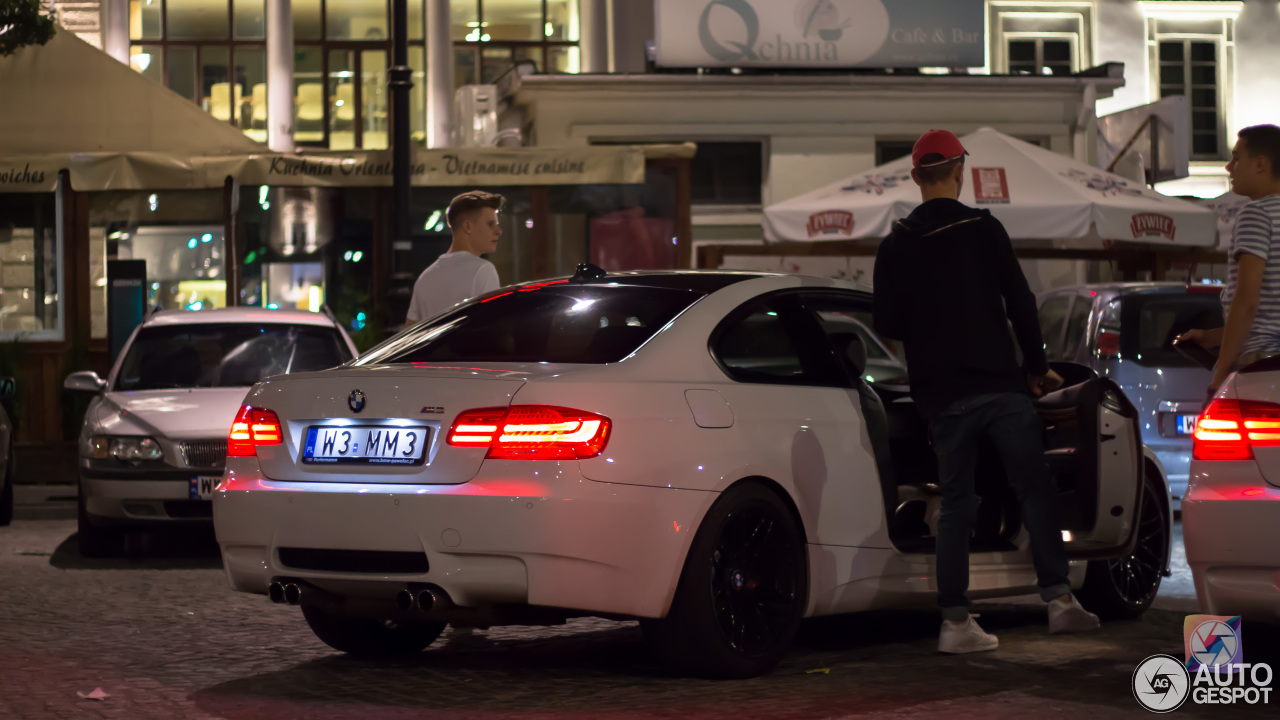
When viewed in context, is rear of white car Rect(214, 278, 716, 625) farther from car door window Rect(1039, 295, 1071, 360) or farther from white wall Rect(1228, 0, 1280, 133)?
white wall Rect(1228, 0, 1280, 133)

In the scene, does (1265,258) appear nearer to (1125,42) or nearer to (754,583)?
(754,583)

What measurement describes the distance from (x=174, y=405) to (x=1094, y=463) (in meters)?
5.92

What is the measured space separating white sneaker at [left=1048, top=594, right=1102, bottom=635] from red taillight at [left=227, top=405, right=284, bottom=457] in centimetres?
303

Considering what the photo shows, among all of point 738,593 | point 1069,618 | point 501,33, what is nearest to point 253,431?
point 738,593

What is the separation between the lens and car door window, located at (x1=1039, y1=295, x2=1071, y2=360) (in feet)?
41.1

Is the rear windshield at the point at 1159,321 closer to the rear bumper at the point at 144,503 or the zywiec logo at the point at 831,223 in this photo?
the zywiec logo at the point at 831,223

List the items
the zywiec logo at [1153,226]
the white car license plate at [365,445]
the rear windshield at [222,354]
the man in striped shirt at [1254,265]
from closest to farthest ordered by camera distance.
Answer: the white car license plate at [365,445] → the man in striped shirt at [1254,265] → the rear windshield at [222,354] → the zywiec logo at [1153,226]

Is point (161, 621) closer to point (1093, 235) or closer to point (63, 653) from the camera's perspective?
point (63, 653)

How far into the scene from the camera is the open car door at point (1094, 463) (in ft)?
23.3

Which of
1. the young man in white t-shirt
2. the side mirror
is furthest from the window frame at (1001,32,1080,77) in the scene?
the young man in white t-shirt

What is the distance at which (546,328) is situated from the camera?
21.4 ft

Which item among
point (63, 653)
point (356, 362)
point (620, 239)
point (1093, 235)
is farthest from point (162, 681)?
point (620, 239)

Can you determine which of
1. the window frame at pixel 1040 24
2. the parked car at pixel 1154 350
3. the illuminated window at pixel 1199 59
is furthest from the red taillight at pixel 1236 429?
the illuminated window at pixel 1199 59

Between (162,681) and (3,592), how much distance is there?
9.90ft
